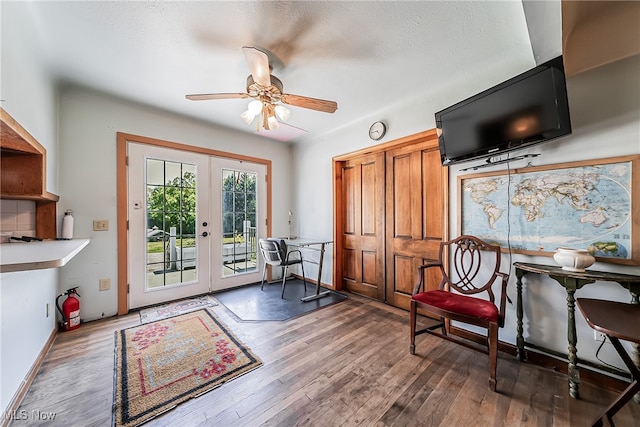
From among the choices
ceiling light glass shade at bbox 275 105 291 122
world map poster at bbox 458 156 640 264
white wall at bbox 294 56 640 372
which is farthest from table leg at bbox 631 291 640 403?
ceiling light glass shade at bbox 275 105 291 122

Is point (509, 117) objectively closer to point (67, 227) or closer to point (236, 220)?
point (236, 220)

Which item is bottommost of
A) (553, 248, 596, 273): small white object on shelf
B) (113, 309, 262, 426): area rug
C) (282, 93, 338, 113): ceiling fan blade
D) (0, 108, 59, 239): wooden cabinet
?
(113, 309, 262, 426): area rug

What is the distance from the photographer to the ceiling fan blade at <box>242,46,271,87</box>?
1.53 meters

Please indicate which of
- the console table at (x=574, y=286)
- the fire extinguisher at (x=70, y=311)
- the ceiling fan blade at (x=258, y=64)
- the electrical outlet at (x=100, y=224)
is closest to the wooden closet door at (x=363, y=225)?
the console table at (x=574, y=286)

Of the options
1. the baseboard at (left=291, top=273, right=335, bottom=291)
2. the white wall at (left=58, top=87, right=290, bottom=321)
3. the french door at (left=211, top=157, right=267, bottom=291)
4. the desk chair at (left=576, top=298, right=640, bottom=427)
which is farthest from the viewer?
the baseboard at (left=291, top=273, right=335, bottom=291)

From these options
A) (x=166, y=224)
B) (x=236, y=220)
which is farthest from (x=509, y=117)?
(x=166, y=224)

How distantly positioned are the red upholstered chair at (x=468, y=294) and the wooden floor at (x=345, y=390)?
0.60 feet

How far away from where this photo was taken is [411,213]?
109 inches

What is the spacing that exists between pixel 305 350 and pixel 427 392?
3.12ft

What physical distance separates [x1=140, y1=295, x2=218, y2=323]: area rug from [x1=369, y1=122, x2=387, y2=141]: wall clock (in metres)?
2.98

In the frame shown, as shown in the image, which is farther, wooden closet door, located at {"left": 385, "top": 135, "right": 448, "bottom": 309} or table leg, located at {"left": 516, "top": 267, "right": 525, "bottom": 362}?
wooden closet door, located at {"left": 385, "top": 135, "right": 448, "bottom": 309}

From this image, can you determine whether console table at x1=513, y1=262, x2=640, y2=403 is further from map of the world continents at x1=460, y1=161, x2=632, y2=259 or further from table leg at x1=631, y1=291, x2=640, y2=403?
map of the world continents at x1=460, y1=161, x2=632, y2=259

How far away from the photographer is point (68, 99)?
237cm

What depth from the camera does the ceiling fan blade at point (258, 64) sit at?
1.53 metres
